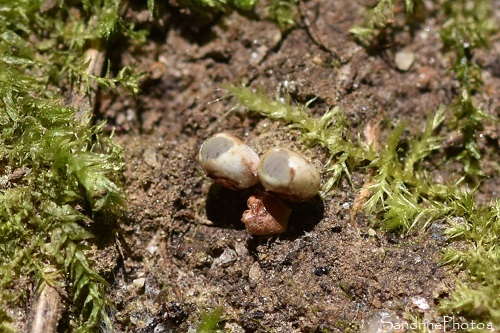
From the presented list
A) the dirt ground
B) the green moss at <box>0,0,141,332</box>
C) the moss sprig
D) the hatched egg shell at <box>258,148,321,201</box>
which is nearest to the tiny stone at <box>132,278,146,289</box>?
the dirt ground

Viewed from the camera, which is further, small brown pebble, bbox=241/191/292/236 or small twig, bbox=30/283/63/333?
small brown pebble, bbox=241/191/292/236

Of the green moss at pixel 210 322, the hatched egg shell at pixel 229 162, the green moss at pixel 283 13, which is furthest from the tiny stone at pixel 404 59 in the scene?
the green moss at pixel 210 322

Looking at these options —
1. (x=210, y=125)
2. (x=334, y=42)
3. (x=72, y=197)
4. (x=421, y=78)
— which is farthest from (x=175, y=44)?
(x=421, y=78)

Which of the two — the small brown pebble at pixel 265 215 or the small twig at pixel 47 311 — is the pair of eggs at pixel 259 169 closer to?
the small brown pebble at pixel 265 215

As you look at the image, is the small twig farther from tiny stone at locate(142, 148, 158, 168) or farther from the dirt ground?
tiny stone at locate(142, 148, 158, 168)

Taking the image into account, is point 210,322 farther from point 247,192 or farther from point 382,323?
point 382,323

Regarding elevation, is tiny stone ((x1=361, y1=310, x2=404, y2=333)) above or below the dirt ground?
below
